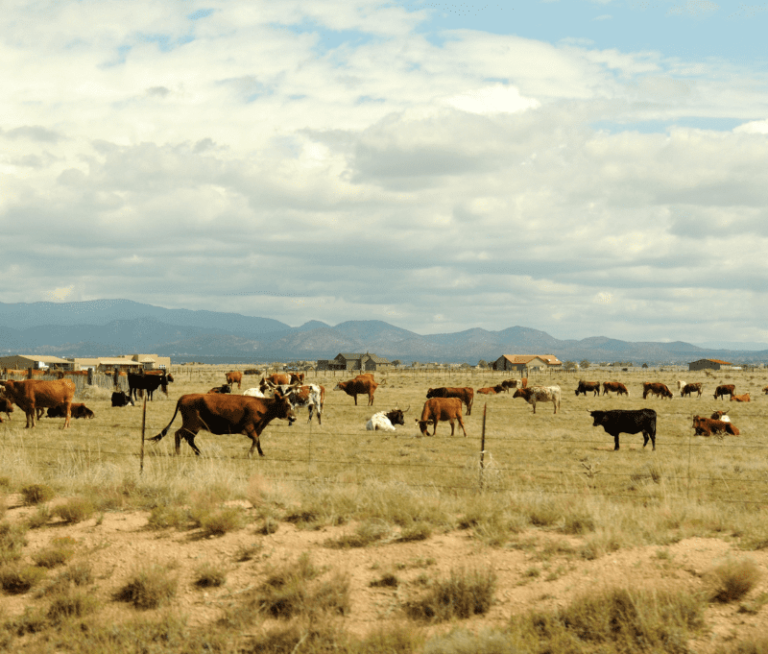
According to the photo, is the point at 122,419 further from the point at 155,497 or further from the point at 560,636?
the point at 560,636

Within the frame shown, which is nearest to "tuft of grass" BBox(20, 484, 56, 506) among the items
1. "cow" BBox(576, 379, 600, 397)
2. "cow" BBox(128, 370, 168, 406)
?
"cow" BBox(128, 370, 168, 406)

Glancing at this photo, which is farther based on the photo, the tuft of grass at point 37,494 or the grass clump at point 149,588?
the tuft of grass at point 37,494

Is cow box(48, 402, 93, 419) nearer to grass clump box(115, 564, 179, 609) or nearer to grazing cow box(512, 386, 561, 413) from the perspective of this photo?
grass clump box(115, 564, 179, 609)

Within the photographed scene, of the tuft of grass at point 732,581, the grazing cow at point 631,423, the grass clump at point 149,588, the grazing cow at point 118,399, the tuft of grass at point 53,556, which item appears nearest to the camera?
the tuft of grass at point 732,581

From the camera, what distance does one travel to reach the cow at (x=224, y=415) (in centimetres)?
1658

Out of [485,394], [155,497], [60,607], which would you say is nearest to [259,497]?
[155,497]

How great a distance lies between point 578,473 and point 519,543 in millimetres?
7252

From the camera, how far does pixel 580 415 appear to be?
30.4 meters

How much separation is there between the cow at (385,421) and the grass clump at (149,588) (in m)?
15.6

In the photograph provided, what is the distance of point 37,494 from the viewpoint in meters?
10.6

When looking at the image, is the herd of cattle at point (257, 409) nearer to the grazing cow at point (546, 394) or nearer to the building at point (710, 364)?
the grazing cow at point (546, 394)

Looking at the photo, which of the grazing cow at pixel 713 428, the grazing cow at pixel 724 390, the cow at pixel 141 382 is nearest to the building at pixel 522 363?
the grazing cow at pixel 724 390

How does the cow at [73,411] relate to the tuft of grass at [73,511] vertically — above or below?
below

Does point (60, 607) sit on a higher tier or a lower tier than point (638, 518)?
lower
